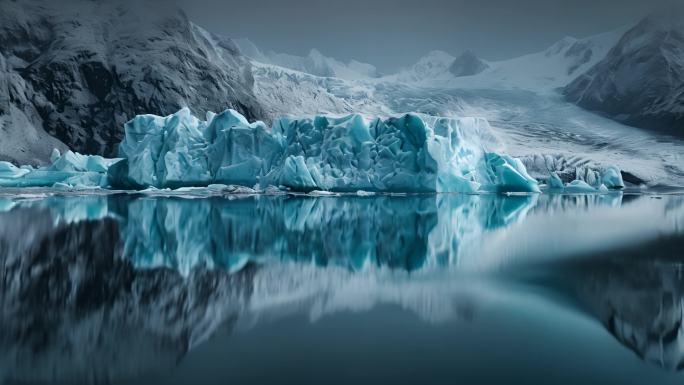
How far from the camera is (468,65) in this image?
91.6m

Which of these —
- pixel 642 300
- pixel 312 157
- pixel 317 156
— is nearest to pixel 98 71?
pixel 312 157

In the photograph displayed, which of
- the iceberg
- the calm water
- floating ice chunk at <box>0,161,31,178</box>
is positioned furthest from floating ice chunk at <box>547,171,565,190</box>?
floating ice chunk at <box>0,161,31,178</box>

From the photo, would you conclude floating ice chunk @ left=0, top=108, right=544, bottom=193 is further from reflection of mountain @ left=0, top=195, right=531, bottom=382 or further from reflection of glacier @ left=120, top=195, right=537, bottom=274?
reflection of mountain @ left=0, top=195, right=531, bottom=382

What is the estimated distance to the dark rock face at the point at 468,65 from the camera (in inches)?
3565

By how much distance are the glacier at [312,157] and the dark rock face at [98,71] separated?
18.9 meters

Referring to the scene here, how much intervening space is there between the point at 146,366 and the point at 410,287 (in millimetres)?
2825

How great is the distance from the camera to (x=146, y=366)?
2830 millimetres

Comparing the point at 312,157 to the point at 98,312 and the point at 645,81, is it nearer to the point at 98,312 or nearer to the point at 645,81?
the point at 98,312

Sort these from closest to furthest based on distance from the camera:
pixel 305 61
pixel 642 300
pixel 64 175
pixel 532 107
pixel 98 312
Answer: pixel 98 312 < pixel 642 300 < pixel 64 175 < pixel 532 107 < pixel 305 61

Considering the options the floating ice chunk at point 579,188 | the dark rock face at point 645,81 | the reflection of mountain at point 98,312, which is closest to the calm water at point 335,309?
the reflection of mountain at point 98,312

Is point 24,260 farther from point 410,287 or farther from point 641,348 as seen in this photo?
point 641,348

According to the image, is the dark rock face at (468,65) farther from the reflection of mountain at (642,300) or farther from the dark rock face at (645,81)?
the reflection of mountain at (642,300)

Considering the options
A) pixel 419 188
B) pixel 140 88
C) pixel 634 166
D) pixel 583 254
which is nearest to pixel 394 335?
pixel 583 254

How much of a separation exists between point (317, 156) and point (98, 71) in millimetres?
30914
